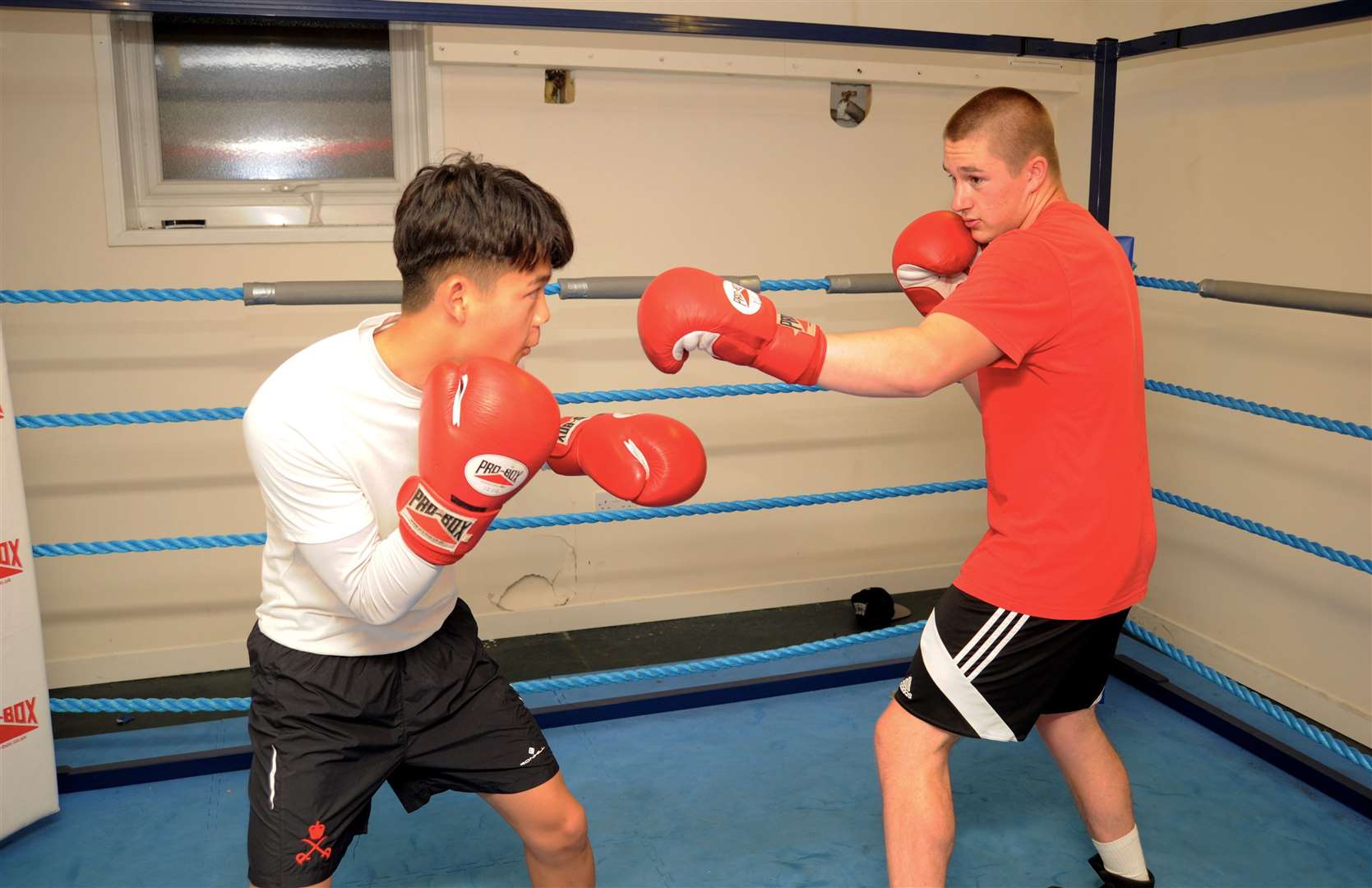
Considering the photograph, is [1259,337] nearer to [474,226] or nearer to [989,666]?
[989,666]

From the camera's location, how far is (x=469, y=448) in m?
1.25

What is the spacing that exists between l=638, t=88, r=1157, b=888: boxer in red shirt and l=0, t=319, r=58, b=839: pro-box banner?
A: 1.36 metres

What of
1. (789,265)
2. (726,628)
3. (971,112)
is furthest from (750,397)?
(971,112)

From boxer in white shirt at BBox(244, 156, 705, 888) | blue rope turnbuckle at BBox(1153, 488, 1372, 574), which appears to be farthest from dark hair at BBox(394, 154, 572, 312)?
blue rope turnbuckle at BBox(1153, 488, 1372, 574)

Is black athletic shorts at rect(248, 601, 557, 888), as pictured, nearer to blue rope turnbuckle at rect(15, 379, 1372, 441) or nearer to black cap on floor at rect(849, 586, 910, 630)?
blue rope turnbuckle at rect(15, 379, 1372, 441)

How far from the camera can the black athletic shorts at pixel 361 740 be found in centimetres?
137

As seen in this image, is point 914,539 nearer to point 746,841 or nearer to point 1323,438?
point 1323,438

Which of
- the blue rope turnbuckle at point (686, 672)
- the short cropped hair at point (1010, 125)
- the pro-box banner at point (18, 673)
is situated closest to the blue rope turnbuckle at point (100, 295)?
the pro-box banner at point (18, 673)

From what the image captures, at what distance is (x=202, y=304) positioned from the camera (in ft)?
9.72

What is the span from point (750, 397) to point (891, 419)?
48 cm

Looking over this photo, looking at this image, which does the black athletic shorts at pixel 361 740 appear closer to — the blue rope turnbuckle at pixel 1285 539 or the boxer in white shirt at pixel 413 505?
the boxer in white shirt at pixel 413 505

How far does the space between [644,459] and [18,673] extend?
1.43 m

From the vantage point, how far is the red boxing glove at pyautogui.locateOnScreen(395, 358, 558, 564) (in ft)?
4.12

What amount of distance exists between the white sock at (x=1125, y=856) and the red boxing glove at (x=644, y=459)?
1.02 m
